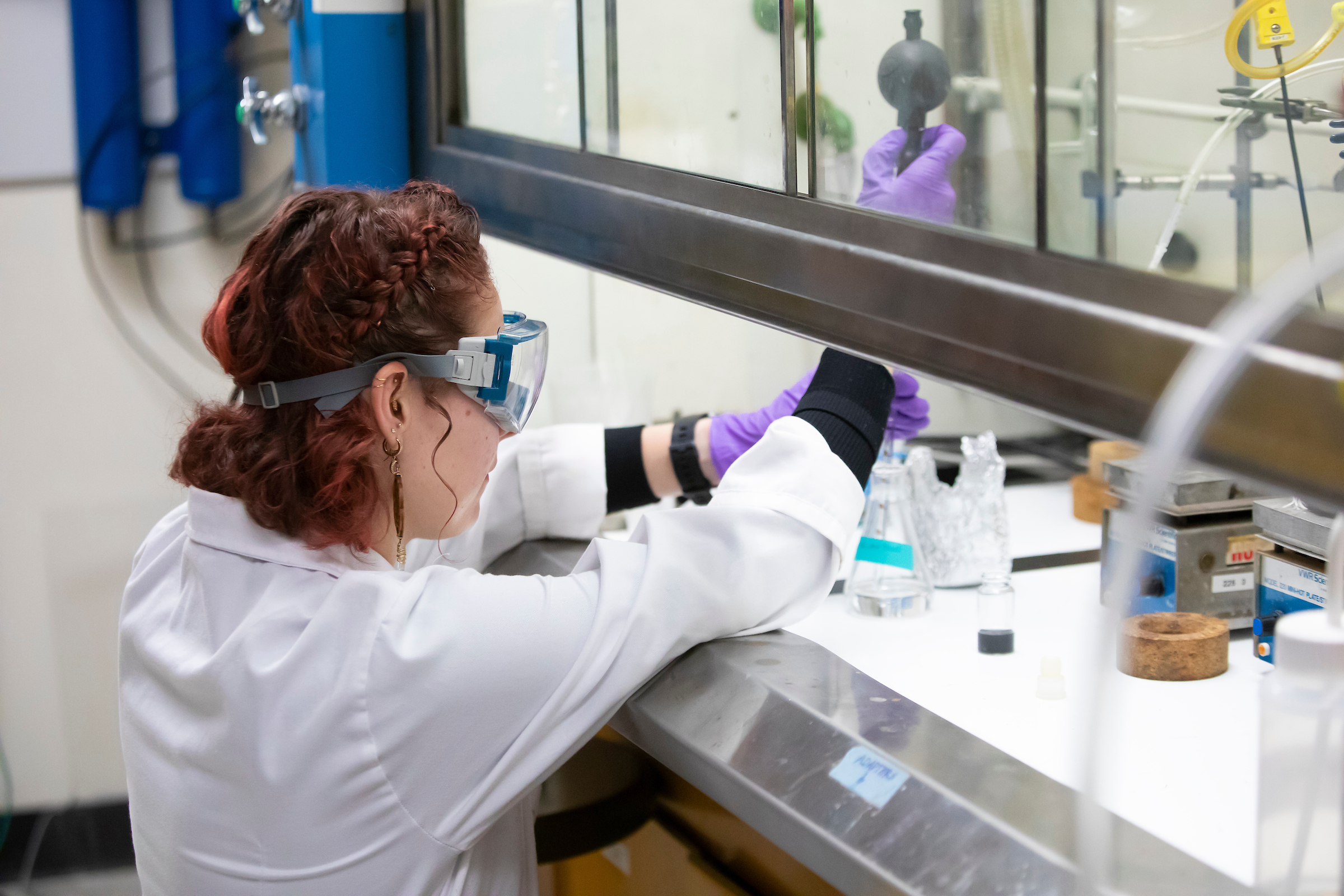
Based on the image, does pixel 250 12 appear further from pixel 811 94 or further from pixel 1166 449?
pixel 1166 449

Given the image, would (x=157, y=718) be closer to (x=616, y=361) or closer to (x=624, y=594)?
(x=624, y=594)

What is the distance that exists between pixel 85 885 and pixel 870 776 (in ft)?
8.00

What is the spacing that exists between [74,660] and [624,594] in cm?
209

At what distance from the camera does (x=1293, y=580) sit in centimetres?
111

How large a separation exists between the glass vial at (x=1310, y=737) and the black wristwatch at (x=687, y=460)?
3.22 ft

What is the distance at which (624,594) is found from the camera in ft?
3.32

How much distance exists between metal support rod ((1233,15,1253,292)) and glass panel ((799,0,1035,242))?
0.14 meters

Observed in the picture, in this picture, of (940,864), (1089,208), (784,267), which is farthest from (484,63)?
(940,864)

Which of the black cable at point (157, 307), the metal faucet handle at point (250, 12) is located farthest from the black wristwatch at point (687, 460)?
the black cable at point (157, 307)

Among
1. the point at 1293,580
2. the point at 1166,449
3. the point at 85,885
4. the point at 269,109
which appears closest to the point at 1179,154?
the point at 1293,580

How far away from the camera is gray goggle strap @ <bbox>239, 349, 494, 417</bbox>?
0.99m

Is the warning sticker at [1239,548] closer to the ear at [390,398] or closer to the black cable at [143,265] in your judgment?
the ear at [390,398]

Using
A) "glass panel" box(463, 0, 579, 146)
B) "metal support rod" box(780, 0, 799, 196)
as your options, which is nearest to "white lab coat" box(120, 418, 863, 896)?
"metal support rod" box(780, 0, 799, 196)

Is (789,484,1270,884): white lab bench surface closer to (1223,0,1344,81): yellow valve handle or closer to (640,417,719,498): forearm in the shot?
(640,417,719,498): forearm
